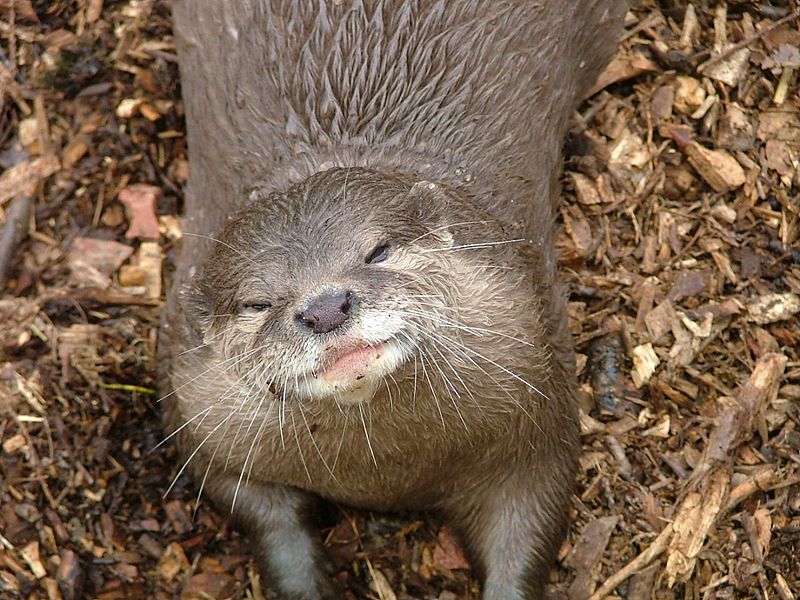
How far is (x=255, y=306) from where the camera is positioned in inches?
104

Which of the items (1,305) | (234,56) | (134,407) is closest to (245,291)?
(234,56)

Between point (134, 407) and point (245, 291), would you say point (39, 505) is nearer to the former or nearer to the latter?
point (134, 407)

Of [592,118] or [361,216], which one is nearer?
[361,216]

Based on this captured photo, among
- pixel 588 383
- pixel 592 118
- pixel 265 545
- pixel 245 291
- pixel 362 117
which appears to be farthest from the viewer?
pixel 592 118

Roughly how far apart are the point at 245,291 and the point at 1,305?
4.49ft

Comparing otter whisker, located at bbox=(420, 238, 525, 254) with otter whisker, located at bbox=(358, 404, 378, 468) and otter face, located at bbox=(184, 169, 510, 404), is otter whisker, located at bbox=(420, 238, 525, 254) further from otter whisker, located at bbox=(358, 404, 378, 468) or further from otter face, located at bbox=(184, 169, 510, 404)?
otter whisker, located at bbox=(358, 404, 378, 468)

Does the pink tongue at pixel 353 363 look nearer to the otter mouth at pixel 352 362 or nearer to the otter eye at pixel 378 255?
the otter mouth at pixel 352 362

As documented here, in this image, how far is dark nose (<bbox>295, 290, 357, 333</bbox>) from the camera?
7.76ft

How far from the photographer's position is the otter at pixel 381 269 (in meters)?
2.62

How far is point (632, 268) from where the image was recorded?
143 inches

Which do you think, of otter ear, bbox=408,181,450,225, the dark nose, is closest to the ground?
otter ear, bbox=408,181,450,225

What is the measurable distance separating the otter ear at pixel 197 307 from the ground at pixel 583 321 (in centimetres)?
76

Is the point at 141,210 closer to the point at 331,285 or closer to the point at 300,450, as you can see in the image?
the point at 300,450

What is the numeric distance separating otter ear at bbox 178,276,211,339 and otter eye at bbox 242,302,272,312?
0.61 feet
